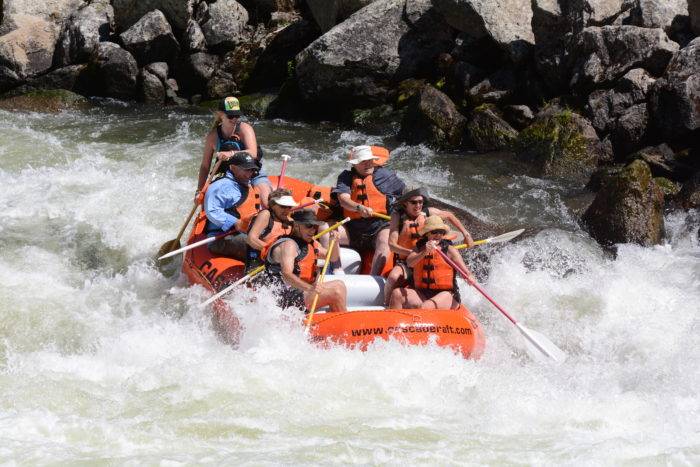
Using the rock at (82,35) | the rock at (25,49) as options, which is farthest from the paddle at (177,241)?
the rock at (25,49)

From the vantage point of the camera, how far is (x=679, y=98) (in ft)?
34.1

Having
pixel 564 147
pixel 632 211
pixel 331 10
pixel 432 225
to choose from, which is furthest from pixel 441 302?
pixel 331 10

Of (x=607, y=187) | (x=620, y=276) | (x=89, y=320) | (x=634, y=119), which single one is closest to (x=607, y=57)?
(x=634, y=119)

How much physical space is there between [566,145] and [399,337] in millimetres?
5690

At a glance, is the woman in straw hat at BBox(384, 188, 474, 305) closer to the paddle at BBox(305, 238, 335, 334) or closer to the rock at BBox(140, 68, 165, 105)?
the paddle at BBox(305, 238, 335, 334)

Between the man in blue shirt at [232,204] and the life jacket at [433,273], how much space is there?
1584 mm

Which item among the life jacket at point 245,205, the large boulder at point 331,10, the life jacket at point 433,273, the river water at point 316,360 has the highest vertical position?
the large boulder at point 331,10

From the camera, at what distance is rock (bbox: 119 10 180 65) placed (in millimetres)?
14898

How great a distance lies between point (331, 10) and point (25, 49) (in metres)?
5.50

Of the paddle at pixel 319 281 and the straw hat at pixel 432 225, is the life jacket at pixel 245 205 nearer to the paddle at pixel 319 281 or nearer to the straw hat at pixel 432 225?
the paddle at pixel 319 281

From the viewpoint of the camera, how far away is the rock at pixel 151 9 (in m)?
15.2

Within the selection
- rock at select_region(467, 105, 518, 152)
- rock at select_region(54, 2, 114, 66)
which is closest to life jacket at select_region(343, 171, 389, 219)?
rock at select_region(467, 105, 518, 152)

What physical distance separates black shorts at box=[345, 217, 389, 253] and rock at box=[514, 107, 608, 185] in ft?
12.9

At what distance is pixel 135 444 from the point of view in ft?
16.1
